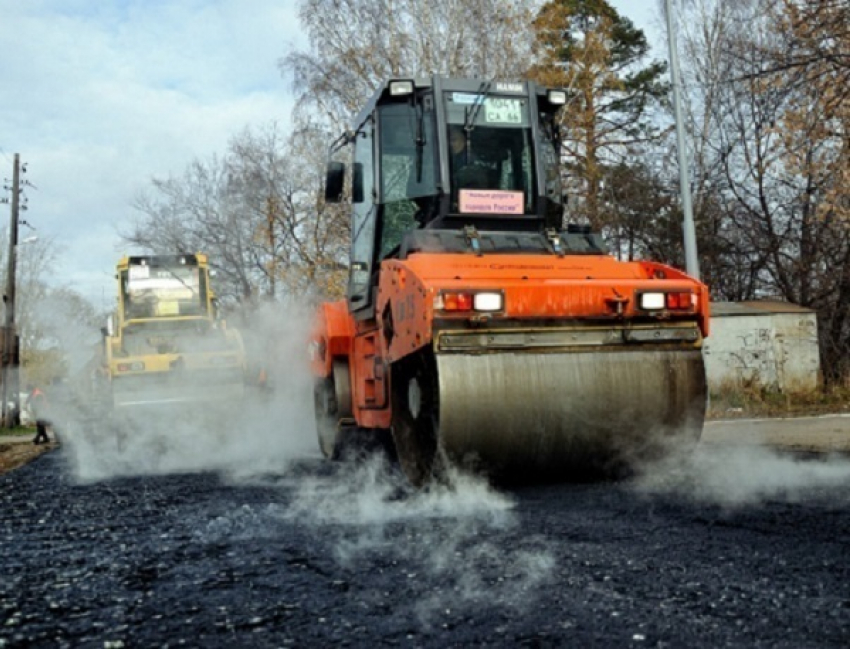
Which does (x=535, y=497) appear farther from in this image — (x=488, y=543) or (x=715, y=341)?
(x=715, y=341)

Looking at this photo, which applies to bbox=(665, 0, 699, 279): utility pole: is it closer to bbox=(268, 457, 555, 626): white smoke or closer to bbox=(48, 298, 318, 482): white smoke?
bbox=(48, 298, 318, 482): white smoke

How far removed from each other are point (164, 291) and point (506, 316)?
12385 mm

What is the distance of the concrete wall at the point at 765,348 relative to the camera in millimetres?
18625

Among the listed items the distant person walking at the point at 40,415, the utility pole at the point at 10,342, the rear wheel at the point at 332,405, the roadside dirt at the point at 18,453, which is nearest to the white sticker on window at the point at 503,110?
the rear wheel at the point at 332,405

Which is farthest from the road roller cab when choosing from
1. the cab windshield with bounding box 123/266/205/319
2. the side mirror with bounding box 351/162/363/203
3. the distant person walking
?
the distant person walking

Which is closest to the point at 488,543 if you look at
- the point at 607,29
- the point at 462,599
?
the point at 462,599

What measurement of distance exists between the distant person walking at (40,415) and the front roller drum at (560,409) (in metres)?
13.7

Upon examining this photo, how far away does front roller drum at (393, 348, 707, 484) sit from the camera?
5.34 metres

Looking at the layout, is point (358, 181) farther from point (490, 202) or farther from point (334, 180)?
point (490, 202)

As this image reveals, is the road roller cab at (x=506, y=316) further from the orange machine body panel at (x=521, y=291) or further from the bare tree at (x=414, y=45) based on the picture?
the bare tree at (x=414, y=45)

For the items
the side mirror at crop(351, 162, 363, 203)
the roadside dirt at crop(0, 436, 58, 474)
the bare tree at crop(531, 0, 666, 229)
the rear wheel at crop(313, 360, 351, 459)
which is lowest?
the roadside dirt at crop(0, 436, 58, 474)

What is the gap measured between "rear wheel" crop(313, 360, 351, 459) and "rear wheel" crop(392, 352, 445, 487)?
5.07ft

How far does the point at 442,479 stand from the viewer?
5562 mm

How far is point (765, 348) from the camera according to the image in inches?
736
